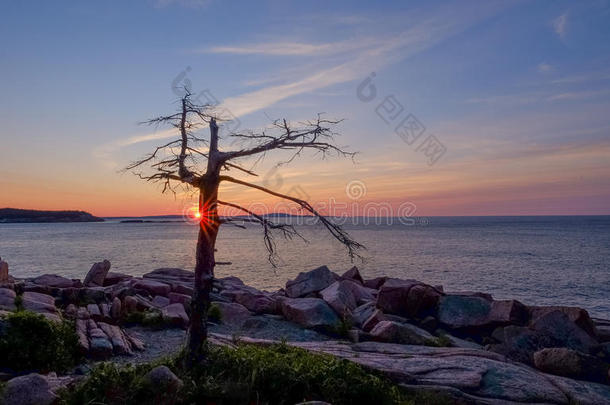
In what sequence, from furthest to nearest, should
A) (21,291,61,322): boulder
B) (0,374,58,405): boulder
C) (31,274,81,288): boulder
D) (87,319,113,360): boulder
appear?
(31,274,81,288): boulder < (21,291,61,322): boulder < (87,319,113,360): boulder < (0,374,58,405): boulder

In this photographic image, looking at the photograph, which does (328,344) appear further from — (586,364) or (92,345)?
(586,364)

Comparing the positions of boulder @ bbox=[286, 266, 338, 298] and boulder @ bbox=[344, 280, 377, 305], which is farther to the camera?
boulder @ bbox=[286, 266, 338, 298]

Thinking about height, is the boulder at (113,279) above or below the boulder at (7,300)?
below

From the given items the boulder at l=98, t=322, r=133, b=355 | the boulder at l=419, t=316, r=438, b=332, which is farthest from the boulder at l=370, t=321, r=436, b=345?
the boulder at l=98, t=322, r=133, b=355

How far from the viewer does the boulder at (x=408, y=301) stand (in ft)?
67.5

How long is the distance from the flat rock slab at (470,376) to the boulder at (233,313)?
5.46m

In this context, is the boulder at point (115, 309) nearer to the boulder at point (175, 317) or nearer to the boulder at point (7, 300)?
the boulder at point (175, 317)

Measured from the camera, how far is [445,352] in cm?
1343

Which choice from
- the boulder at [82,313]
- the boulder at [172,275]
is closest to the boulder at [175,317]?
the boulder at [82,313]

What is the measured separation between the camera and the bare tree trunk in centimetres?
961

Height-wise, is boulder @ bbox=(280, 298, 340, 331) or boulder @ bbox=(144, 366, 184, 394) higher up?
boulder @ bbox=(144, 366, 184, 394)

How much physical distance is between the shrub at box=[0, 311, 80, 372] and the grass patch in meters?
2.56

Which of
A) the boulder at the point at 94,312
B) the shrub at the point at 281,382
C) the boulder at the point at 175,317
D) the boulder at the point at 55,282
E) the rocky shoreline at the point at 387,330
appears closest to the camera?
the shrub at the point at 281,382

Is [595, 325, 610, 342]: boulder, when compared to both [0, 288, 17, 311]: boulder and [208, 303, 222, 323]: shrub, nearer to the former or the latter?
[208, 303, 222, 323]: shrub
